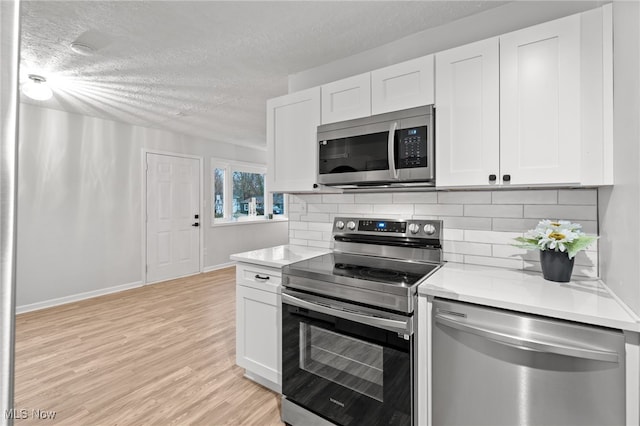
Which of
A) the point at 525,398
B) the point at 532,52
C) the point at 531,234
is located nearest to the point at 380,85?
the point at 532,52

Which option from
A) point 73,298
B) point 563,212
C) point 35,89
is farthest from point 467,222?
point 73,298

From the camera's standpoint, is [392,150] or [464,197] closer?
[392,150]

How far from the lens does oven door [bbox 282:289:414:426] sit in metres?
1.47

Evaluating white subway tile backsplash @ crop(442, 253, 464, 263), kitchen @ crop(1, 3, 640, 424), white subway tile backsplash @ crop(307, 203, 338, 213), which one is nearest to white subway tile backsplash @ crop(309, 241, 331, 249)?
kitchen @ crop(1, 3, 640, 424)

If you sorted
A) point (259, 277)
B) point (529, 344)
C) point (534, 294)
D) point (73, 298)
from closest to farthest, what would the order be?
point (529, 344) < point (534, 294) < point (259, 277) < point (73, 298)

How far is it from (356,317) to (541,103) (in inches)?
53.6

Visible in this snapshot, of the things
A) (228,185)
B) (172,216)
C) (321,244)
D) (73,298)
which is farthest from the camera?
(228,185)

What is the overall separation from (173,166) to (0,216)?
5243mm

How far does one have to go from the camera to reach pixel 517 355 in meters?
1.25

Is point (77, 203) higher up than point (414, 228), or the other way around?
point (77, 203)

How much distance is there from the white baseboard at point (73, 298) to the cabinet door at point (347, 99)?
12.9 ft

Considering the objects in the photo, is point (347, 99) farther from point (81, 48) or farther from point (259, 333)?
point (81, 48)

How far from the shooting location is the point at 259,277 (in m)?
2.09

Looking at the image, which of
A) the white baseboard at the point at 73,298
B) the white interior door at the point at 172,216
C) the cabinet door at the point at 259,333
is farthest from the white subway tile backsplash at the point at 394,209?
the white baseboard at the point at 73,298
